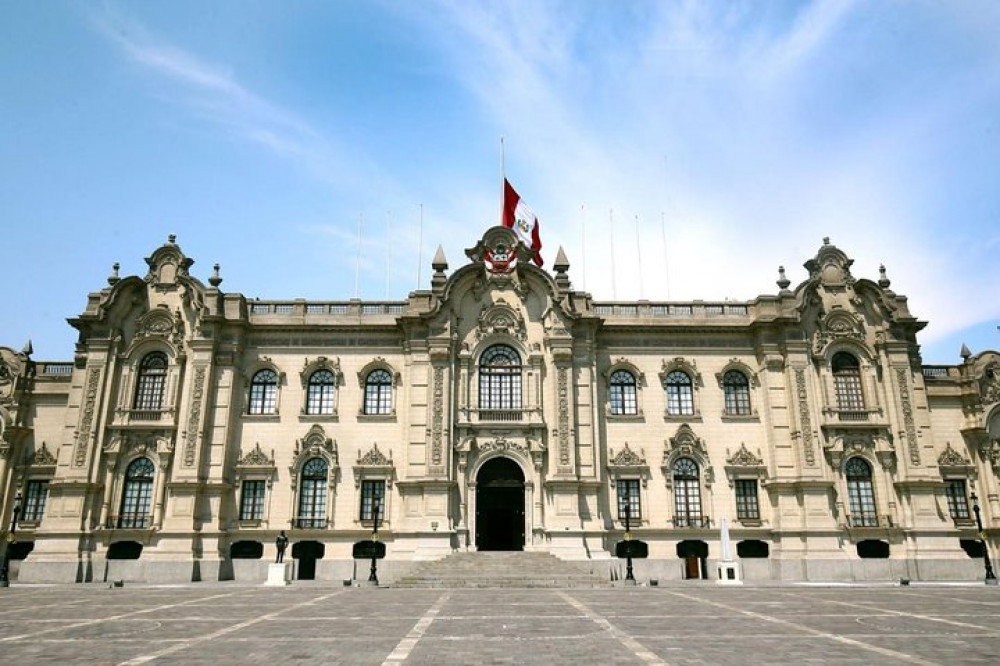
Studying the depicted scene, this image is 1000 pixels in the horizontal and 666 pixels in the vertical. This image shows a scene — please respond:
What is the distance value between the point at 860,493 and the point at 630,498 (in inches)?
448

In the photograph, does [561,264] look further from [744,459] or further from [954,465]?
[954,465]

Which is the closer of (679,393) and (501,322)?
(679,393)

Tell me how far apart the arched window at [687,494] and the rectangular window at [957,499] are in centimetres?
1266

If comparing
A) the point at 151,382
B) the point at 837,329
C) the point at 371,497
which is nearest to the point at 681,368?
the point at 837,329

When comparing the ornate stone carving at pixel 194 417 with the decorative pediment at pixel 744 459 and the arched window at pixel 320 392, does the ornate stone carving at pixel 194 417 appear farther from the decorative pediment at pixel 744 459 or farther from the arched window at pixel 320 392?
the decorative pediment at pixel 744 459

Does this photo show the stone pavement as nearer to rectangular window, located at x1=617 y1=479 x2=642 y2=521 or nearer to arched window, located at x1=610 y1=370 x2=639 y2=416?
rectangular window, located at x1=617 y1=479 x2=642 y2=521

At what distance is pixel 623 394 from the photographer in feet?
124

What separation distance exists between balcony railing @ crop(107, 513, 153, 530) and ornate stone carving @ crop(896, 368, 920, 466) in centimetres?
3740

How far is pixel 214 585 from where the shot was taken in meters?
31.5

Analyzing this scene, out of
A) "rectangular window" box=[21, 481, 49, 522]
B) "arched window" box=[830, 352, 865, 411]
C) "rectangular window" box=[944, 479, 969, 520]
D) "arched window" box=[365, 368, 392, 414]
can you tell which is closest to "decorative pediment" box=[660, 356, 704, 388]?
"arched window" box=[830, 352, 865, 411]

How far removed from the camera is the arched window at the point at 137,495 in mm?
34844

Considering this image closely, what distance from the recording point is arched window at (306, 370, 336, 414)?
37281 millimetres

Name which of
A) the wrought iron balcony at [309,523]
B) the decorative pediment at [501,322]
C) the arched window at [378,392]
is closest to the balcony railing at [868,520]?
the decorative pediment at [501,322]

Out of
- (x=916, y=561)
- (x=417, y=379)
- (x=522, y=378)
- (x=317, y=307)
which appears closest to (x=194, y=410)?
(x=317, y=307)
